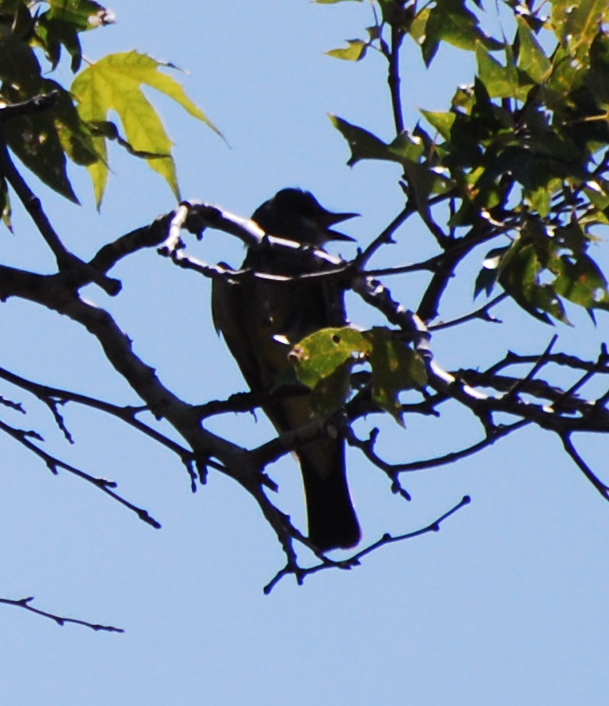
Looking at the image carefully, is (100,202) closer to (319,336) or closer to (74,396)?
(74,396)

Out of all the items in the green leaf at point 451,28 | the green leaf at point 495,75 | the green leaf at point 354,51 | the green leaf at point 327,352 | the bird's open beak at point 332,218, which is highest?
the bird's open beak at point 332,218

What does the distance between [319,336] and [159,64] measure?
0.89 metres

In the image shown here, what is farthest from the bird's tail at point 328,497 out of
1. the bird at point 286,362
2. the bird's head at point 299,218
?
the bird's head at point 299,218

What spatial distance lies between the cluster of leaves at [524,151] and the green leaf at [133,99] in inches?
26.5

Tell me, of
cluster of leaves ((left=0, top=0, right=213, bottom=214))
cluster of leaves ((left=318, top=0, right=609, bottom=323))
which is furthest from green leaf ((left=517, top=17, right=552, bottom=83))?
cluster of leaves ((left=0, top=0, right=213, bottom=214))

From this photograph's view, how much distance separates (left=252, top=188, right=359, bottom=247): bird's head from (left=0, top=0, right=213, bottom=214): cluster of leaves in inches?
132

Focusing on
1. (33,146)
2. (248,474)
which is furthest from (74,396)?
(33,146)

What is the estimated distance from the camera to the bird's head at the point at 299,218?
634cm

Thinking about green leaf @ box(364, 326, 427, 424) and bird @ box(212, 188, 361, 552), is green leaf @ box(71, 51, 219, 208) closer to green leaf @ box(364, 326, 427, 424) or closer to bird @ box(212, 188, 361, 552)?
green leaf @ box(364, 326, 427, 424)

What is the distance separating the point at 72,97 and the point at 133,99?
1.06 feet

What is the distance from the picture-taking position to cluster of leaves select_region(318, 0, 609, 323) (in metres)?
2.16

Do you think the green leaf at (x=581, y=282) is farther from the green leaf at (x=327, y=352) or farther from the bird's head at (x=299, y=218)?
the bird's head at (x=299, y=218)

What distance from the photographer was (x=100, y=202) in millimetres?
2959

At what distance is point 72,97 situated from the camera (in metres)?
2.53
